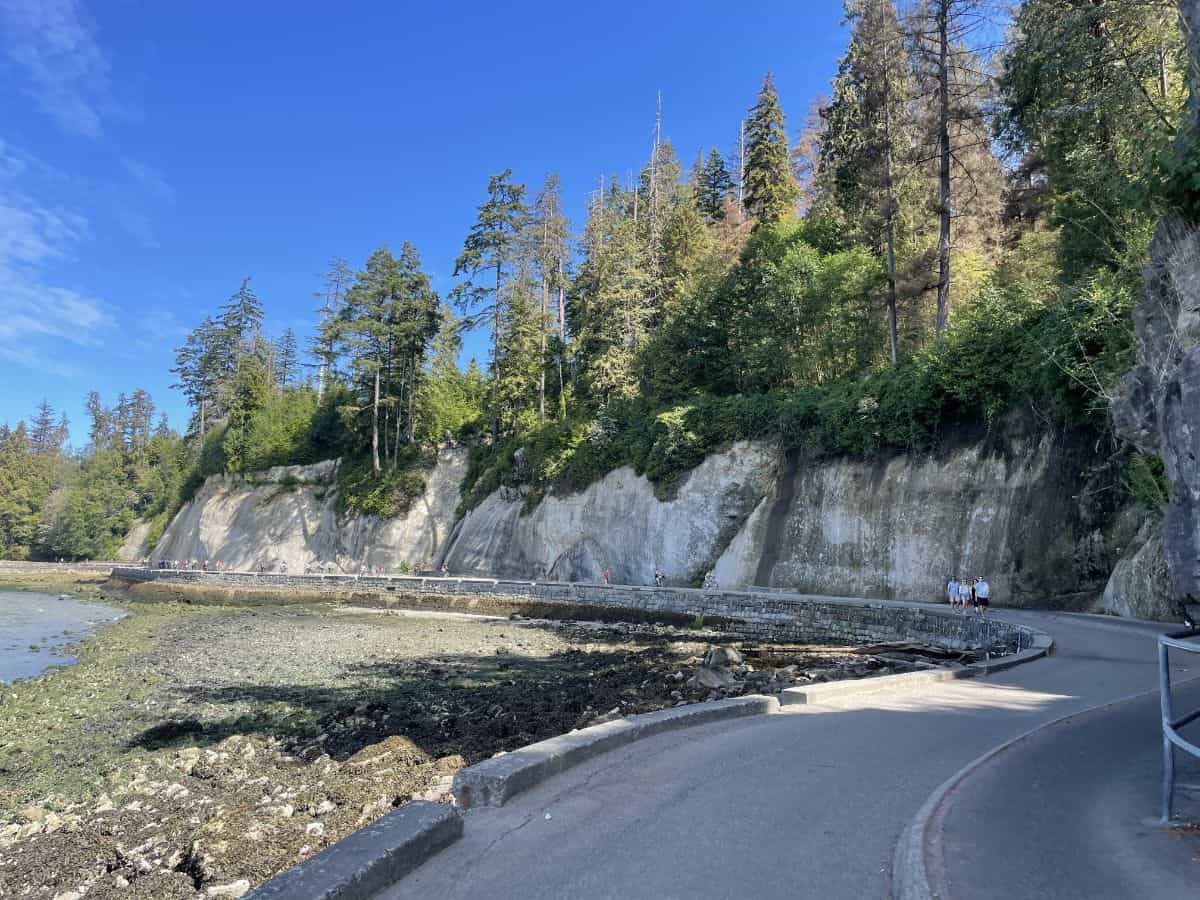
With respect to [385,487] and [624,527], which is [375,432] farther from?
[624,527]

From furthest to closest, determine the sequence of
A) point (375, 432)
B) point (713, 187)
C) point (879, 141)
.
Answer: point (713, 187)
point (375, 432)
point (879, 141)

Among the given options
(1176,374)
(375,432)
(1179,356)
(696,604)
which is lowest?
(696,604)

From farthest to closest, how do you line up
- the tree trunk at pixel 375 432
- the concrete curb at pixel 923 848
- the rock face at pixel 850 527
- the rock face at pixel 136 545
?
the rock face at pixel 136 545, the tree trunk at pixel 375 432, the rock face at pixel 850 527, the concrete curb at pixel 923 848

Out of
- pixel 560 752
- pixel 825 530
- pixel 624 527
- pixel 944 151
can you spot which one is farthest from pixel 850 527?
pixel 560 752

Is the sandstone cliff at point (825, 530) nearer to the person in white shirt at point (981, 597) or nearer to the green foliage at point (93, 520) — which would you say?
the person in white shirt at point (981, 597)

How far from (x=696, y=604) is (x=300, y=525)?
3901cm

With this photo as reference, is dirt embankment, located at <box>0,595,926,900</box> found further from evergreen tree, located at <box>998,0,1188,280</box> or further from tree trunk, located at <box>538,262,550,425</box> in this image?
tree trunk, located at <box>538,262,550,425</box>

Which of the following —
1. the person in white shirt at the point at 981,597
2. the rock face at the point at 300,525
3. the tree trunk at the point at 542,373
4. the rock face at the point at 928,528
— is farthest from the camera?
the rock face at the point at 300,525

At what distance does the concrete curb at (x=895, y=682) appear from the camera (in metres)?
8.91

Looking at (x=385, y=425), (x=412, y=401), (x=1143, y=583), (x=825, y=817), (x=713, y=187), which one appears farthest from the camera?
(x=713, y=187)

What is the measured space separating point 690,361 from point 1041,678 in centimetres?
2907

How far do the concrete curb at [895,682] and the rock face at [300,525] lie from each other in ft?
128

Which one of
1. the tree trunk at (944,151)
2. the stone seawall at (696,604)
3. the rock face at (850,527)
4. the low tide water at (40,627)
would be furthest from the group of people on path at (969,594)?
the low tide water at (40,627)

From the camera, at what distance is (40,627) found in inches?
1072
